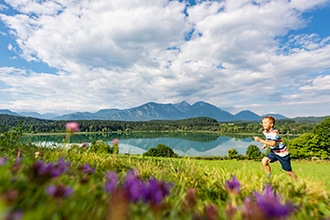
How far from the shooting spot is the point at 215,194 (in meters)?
2.78

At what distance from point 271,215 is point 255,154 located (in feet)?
163

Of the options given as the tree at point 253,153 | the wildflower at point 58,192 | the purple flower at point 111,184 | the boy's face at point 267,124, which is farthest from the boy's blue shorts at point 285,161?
the tree at point 253,153

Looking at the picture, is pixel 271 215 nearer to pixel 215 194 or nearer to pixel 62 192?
pixel 62 192

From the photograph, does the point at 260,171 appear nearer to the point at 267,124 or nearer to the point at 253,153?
the point at 267,124

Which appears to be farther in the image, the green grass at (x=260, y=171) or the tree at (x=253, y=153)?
the tree at (x=253, y=153)

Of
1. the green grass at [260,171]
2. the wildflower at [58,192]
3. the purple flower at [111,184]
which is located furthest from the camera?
the green grass at [260,171]

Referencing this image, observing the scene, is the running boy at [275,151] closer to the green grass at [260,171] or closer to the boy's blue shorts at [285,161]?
the boy's blue shorts at [285,161]

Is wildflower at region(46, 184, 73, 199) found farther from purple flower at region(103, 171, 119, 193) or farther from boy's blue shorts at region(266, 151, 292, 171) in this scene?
boy's blue shorts at region(266, 151, 292, 171)

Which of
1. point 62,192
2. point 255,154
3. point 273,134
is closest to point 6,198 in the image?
point 62,192

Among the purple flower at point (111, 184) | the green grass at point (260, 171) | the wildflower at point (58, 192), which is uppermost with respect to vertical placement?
the wildflower at point (58, 192)

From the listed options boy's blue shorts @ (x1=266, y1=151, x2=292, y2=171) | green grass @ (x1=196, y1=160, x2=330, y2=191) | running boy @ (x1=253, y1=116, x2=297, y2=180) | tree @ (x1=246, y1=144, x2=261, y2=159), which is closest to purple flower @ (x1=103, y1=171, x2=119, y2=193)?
green grass @ (x1=196, y1=160, x2=330, y2=191)

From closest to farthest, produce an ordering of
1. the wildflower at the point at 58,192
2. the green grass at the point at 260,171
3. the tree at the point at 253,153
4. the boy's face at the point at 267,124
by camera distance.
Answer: the wildflower at the point at 58,192 → the green grass at the point at 260,171 → the boy's face at the point at 267,124 → the tree at the point at 253,153

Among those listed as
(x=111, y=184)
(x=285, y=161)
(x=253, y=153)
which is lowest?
(x=253, y=153)

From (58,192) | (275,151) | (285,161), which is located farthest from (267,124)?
(58,192)
